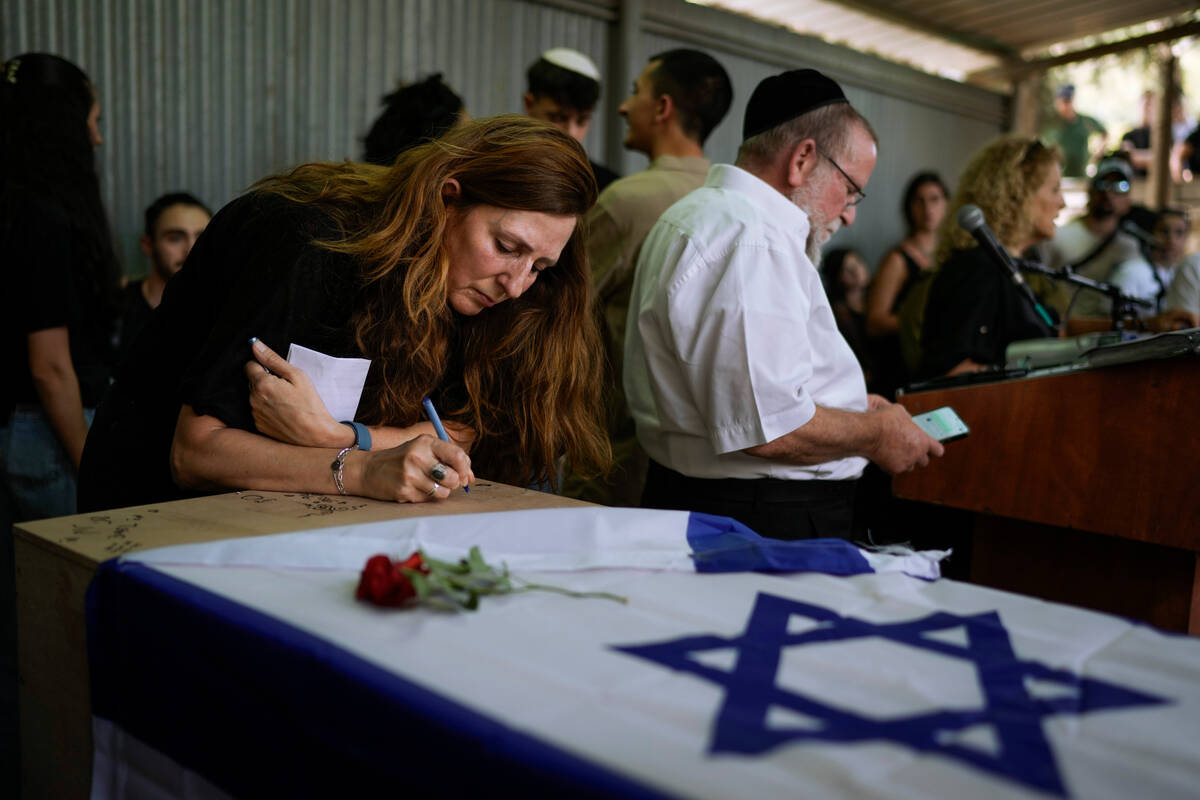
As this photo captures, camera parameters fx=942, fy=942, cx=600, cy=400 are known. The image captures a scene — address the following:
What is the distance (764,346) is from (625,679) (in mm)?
1166

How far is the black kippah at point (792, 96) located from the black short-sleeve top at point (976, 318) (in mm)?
1077

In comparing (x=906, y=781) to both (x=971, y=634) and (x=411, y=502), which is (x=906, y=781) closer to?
(x=971, y=634)

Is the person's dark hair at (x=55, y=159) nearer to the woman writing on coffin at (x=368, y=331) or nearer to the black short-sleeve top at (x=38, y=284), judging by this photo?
the black short-sleeve top at (x=38, y=284)

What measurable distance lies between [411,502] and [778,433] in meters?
0.81

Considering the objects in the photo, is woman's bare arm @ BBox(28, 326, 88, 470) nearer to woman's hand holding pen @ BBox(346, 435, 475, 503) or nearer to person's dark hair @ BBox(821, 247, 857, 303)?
woman's hand holding pen @ BBox(346, 435, 475, 503)

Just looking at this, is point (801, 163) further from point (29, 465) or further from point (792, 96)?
point (29, 465)

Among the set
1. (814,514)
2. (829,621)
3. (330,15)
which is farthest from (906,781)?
(330,15)

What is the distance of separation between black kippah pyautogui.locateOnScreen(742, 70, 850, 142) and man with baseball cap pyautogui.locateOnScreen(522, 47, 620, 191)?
98cm

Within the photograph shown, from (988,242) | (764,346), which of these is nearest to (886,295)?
(988,242)

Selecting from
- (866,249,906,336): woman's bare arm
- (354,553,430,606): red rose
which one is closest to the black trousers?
(354,553,430,606): red rose

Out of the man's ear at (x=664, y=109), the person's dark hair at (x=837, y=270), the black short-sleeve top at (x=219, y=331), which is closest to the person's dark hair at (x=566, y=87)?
the man's ear at (x=664, y=109)

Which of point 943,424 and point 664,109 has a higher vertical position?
point 664,109

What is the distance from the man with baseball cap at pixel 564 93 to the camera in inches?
124

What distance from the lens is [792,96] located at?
2184 mm
